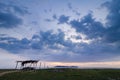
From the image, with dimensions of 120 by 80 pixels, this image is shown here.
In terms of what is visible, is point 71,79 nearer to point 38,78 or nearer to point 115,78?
point 38,78

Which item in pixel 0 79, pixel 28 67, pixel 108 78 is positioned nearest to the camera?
pixel 0 79

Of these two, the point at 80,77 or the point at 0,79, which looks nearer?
the point at 0,79

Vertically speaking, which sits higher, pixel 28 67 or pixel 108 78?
pixel 28 67

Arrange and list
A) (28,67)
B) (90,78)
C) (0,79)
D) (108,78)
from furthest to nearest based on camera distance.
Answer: (28,67) → (108,78) → (90,78) → (0,79)

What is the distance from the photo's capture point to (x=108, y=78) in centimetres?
7575

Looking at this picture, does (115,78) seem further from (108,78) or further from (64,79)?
(64,79)

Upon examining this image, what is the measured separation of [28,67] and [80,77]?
110ft

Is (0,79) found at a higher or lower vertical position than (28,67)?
lower

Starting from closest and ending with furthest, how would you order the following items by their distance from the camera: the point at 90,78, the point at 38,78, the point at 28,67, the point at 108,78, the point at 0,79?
the point at 0,79, the point at 38,78, the point at 90,78, the point at 108,78, the point at 28,67

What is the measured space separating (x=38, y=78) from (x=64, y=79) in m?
8.74

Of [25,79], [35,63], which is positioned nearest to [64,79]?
[25,79]

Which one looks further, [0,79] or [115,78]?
[115,78]

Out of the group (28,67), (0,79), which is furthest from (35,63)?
(0,79)

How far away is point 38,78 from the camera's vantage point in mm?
66188
